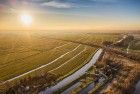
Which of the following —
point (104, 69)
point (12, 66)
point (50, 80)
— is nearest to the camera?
point (50, 80)

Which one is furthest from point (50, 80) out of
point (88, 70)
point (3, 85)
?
point (88, 70)

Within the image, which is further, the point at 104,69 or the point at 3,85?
the point at 104,69

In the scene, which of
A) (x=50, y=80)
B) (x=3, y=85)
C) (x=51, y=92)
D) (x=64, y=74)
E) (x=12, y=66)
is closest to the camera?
(x=51, y=92)

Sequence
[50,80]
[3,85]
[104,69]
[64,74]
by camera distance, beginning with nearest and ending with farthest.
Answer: [3,85]
[50,80]
[64,74]
[104,69]

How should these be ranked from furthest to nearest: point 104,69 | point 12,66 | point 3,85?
1. point 12,66
2. point 104,69
3. point 3,85

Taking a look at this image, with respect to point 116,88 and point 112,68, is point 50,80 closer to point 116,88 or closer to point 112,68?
point 116,88

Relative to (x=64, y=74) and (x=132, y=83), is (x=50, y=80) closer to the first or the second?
(x=64, y=74)

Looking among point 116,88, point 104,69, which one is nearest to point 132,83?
point 116,88

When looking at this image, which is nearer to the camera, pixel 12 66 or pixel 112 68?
pixel 112 68
